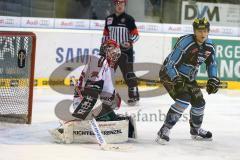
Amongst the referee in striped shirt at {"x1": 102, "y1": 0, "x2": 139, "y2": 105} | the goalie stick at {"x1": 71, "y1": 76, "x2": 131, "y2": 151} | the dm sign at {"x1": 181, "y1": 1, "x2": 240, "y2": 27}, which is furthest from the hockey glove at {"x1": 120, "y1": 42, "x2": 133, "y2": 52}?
the dm sign at {"x1": 181, "y1": 1, "x2": 240, "y2": 27}

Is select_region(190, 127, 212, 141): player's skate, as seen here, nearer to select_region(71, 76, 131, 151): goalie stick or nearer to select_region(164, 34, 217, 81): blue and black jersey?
select_region(164, 34, 217, 81): blue and black jersey

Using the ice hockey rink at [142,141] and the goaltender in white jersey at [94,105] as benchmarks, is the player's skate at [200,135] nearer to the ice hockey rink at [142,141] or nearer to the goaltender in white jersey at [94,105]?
the ice hockey rink at [142,141]

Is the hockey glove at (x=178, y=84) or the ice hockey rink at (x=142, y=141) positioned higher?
the hockey glove at (x=178, y=84)

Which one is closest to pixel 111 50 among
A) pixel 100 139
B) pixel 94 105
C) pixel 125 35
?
→ pixel 94 105

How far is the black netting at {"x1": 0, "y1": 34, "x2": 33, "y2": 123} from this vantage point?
23.3 feet

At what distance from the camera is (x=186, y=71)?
631 centimetres

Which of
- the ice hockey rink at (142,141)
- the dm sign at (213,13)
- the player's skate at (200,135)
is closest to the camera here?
the ice hockey rink at (142,141)

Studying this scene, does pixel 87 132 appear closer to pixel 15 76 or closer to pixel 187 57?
pixel 187 57

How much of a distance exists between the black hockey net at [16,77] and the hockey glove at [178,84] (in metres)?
1.75

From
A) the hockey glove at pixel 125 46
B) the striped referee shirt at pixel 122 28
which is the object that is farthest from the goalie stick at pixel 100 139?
the striped referee shirt at pixel 122 28

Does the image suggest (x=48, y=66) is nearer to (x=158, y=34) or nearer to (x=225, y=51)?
(x=158, y=34)

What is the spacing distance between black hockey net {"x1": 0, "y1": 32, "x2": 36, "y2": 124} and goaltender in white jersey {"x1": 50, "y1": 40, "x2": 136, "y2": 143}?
1.13 metres

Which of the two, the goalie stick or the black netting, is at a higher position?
the black netting

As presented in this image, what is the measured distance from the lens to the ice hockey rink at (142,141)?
18.6ft
